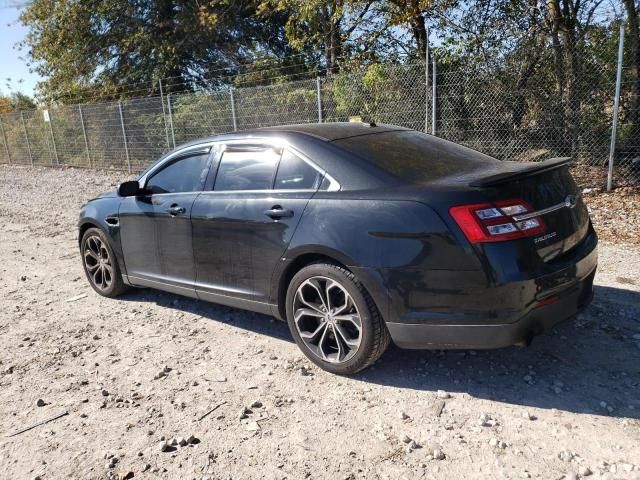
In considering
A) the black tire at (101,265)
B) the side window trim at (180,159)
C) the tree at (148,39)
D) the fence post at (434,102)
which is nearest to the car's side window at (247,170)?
the side window trim at (180,159)

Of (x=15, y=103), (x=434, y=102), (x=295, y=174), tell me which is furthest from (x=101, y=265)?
(x=15, y=103)

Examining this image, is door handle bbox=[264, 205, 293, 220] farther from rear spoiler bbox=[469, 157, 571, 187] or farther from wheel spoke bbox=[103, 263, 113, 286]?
wheel spoke bbox=[103, 263, 113, 286]

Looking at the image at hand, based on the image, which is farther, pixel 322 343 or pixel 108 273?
pixel 108 273

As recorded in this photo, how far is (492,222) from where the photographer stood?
2.95m

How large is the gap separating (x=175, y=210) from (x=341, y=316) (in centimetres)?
179

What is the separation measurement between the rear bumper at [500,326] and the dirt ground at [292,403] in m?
0.35

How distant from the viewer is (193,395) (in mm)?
3422

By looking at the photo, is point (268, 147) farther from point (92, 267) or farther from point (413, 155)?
point (92, 267)

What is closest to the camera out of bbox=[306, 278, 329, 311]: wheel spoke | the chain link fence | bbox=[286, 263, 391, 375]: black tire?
bbox=[286, 263, 391, 375]: black tire

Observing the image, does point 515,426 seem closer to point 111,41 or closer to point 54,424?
point 54,424

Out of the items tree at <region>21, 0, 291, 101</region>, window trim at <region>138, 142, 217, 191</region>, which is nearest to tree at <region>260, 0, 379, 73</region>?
tree at <region>21, 0, 291, 101</region>

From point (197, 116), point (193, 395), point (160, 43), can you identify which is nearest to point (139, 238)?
point (193, 395)

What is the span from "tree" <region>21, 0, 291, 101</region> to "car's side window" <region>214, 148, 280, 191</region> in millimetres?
15245

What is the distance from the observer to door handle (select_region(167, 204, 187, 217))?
440 cm
